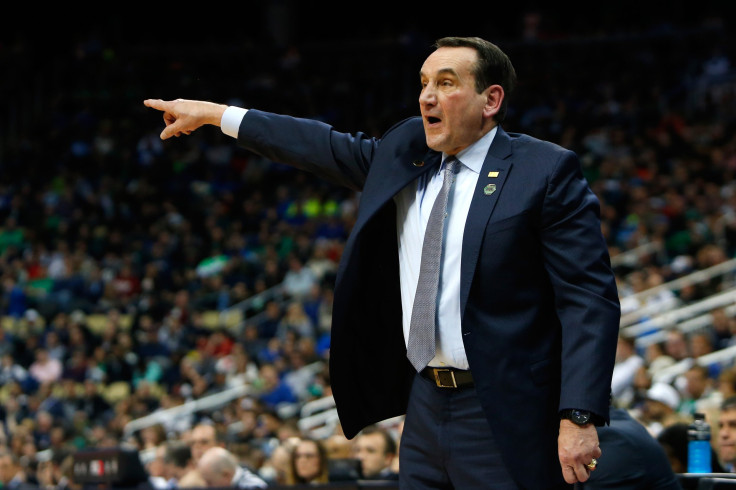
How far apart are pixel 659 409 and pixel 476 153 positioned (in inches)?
151

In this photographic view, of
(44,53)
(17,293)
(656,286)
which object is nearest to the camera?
(656,286)

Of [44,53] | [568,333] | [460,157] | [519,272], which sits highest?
[44,53]

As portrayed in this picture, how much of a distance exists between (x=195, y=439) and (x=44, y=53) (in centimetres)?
1634

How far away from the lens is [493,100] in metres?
2.76

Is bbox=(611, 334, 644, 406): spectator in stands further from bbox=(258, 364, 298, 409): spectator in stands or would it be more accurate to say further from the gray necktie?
the gray necktie

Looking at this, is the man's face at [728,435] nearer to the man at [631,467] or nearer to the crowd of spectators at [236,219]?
the man at [631,467]

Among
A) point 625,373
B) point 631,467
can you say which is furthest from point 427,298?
point 625,373

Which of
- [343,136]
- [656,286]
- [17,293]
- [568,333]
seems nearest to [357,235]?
[343,136]

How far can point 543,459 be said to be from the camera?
252 cm

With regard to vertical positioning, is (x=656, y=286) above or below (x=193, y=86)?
below

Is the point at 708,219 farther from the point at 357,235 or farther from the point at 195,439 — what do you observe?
the point at 357,235

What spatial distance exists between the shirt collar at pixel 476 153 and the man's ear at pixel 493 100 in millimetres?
59

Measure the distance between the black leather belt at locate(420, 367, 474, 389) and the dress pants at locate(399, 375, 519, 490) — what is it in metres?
0.01

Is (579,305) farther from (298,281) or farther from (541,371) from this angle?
(298,281)
